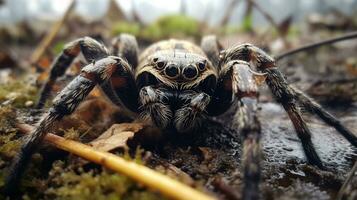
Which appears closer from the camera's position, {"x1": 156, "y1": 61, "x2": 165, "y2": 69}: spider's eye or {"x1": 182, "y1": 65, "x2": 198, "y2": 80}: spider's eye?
{"x1": 182, "y1": 65, "x2": 198, "y2": 80}: spider's eye

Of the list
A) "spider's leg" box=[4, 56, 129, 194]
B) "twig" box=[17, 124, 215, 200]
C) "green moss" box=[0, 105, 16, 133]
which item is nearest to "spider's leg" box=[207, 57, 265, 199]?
"twig" box=[17, 124, 215, 200]

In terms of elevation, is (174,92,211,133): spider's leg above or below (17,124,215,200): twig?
above

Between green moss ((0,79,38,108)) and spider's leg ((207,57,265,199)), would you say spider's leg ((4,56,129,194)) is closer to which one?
spider's leg ((207,57,265,199))

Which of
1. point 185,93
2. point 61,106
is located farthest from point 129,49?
point 61,106

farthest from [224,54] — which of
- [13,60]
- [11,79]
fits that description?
[13,60]

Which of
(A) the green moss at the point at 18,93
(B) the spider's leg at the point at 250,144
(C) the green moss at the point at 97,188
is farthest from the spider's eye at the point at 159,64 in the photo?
(A) the green moss at the point at 18,93

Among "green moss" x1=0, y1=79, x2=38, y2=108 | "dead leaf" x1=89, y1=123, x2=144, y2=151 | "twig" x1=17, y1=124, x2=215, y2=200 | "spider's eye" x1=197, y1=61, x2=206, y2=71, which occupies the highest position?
"spider's eye" x1=197, y1=61, x2=206, y2=71

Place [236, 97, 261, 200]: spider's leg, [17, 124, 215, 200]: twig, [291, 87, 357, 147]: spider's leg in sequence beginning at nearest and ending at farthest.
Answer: [17, 124, 215, 200]: twig
[236, 97, 261, 200]: spider's leg
[291, 87, 357, 147]: spider's leg

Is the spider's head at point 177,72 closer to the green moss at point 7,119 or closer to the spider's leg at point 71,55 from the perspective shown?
the spider's leg at point 71,55
